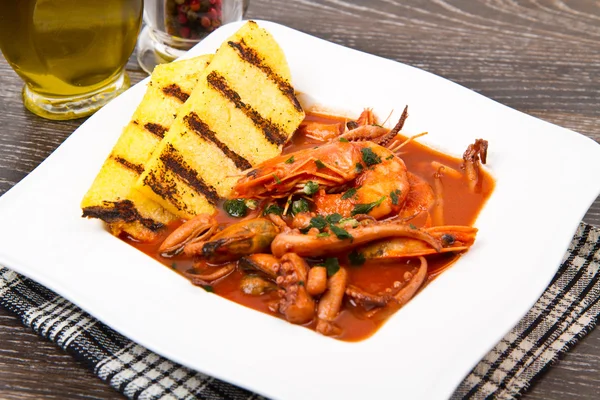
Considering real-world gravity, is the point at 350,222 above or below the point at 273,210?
above

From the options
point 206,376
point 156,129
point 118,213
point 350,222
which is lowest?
point 206,376

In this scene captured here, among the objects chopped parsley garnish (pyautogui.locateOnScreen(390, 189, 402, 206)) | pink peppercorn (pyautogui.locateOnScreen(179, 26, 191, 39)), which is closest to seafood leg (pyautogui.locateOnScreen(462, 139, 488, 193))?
chopped parsley garnish (pyautogui.locateOnScreen(390, 189, 402, 206))

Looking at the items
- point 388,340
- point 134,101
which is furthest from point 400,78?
point 388,340

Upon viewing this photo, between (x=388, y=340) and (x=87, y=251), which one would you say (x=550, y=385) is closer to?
(x=388, y=340)

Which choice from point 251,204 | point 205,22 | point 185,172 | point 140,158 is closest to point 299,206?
point 251,204

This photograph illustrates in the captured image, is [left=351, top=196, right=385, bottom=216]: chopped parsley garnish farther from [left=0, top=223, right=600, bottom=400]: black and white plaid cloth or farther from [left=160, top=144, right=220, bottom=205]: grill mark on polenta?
[left=0, top=223, right=600, bottom=400]: black and white plaid cloth

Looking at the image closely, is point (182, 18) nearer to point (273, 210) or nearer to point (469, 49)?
point (273, 210)
